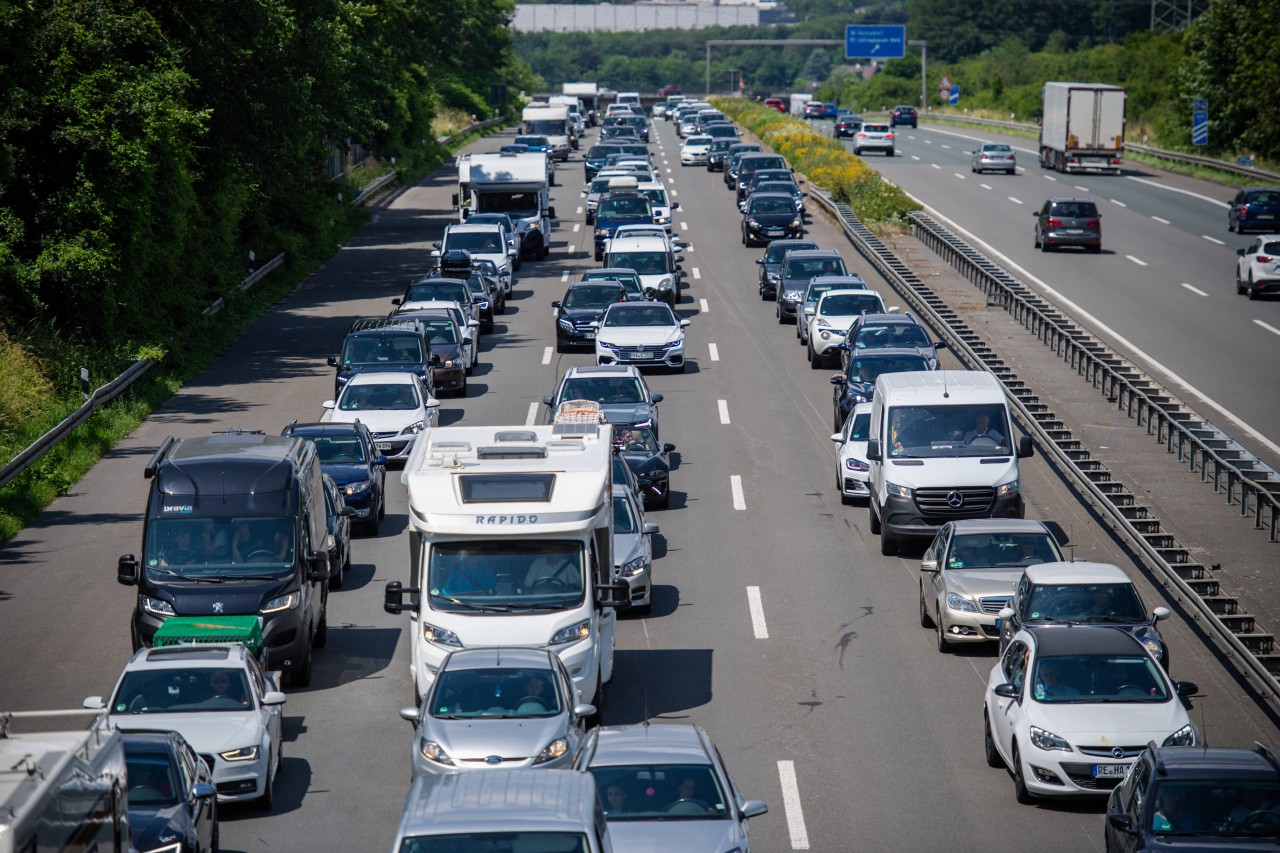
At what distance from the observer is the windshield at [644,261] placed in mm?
46500

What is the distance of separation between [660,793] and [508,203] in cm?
4452

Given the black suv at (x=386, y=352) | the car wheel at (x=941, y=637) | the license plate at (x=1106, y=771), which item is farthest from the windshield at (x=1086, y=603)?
the black suv at (x=386, y=352)

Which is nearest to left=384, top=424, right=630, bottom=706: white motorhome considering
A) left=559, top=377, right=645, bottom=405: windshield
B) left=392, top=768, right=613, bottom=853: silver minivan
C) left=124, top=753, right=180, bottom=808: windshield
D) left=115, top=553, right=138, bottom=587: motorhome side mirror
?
left=115, top=553, right=138, bottom=587: motorhome side mirror

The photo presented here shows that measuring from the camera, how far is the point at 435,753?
1485 centimetres

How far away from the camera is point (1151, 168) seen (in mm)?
83000

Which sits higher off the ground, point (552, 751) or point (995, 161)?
point (995, 161)

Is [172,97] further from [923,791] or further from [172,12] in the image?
[923,791]

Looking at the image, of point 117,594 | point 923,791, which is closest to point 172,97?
point 117,594

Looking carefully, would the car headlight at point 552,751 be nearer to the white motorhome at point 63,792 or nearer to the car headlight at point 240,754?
the car headlight at point 240,754

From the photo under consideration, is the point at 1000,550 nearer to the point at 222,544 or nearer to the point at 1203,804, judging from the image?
the point at 1203,804

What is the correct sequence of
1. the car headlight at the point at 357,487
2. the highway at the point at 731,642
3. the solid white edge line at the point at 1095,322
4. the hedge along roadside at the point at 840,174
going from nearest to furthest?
the highway at the point at 731,642, the car headlight at the point at 357,487, the solid white edge line at the point at 1095,322, the hedge along roadside at the point at 840,174

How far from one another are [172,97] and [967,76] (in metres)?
134

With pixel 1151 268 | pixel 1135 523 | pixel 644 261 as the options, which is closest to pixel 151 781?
pixel 1135 523

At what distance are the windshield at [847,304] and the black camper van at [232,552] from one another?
2058 centimetres
